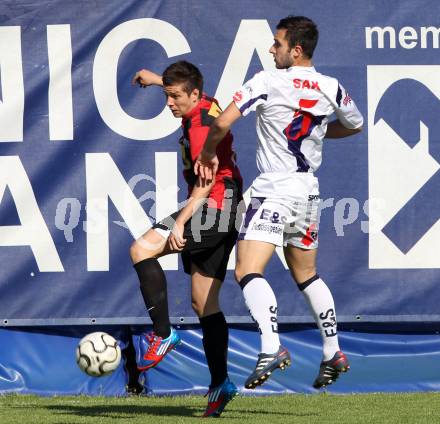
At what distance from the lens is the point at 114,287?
8.69 metres

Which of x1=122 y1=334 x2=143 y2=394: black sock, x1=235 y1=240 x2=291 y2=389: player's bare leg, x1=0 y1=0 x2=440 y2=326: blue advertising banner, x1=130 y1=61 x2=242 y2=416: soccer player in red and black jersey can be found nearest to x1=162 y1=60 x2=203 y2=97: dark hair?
x1=130 y1=61 x2=242 y2=416: soccer player in red and black jersey

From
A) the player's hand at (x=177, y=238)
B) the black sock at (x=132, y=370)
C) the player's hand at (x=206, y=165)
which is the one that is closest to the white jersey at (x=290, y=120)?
the player's hand at (x=206, y=165)

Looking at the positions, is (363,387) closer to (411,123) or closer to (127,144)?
(411,123)

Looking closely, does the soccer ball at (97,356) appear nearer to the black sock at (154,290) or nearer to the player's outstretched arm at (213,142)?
the black sock at (154,290)

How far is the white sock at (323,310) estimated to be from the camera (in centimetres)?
698

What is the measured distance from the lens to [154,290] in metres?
7.13

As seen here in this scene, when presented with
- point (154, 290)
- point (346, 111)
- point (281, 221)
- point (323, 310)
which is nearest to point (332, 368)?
point (323, 310)

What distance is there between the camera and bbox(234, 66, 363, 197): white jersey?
21.7 ft

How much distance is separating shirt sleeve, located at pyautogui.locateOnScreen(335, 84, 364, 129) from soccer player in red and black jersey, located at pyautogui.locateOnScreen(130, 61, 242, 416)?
27.9 inches

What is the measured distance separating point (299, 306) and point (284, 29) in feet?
8.92

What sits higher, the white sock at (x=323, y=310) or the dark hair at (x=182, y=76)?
the dark hair at (x=182, y=76)

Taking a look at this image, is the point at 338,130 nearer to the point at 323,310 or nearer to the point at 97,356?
the point at 323,310

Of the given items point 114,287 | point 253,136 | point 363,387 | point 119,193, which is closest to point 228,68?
point 253,136

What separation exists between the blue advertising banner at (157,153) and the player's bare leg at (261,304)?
2.07m
